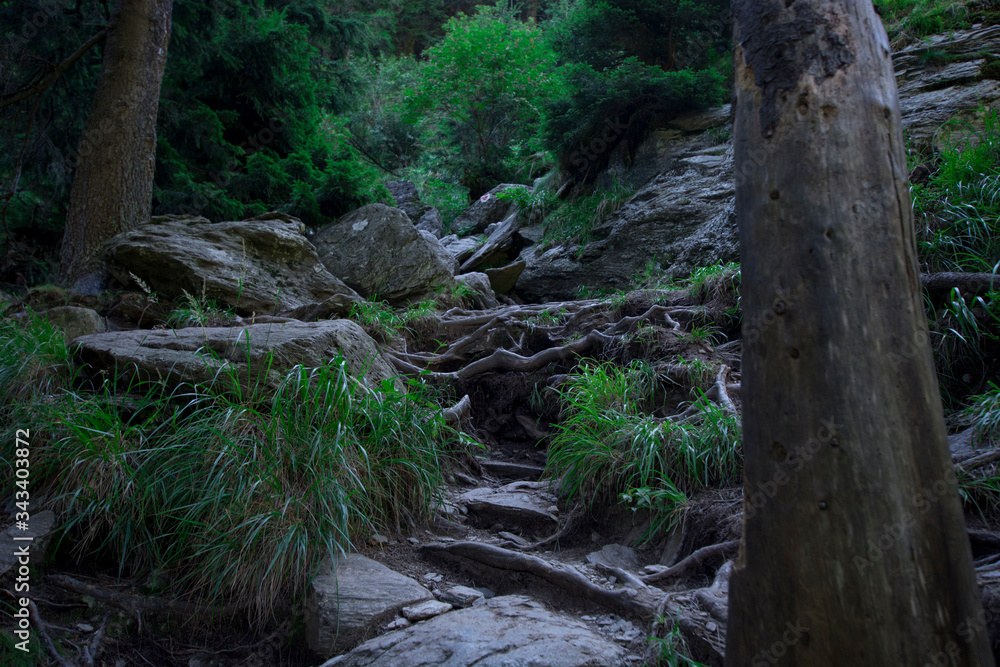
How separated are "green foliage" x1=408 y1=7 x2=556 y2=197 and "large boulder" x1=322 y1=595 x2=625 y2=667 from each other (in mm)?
13029

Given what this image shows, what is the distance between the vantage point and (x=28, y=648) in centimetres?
236

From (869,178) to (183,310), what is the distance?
5566 mm

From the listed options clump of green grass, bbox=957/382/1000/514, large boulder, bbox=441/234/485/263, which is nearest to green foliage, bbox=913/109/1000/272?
clump of green grass, bbox=957/382/1000/514

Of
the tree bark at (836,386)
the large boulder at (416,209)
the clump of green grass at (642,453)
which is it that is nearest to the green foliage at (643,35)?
the large boulder at (416,209)

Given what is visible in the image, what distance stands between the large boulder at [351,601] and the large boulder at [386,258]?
486 centimetres

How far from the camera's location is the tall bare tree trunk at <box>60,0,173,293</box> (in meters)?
6.20

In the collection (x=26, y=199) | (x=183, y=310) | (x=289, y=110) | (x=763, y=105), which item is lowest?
(x=183, y=310)

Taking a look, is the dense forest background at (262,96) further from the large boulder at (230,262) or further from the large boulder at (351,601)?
the large boulder at (351,601)

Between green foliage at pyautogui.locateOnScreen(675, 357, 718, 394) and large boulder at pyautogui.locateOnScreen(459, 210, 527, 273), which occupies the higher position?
large boulder at pyautogui.locateOnScreen(459, 210, 527, 273)

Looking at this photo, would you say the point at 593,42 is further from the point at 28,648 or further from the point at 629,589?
the point at 28,648

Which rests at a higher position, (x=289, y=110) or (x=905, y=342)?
(x=289, y=110)

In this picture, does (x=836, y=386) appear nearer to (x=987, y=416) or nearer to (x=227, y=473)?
(x=987, y=416)

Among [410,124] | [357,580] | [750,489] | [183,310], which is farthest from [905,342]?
[410,124]

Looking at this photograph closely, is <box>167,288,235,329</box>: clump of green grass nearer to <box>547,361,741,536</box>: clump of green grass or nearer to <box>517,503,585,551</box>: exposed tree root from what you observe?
<box>547,361,741,536</box>: clump of green grass
